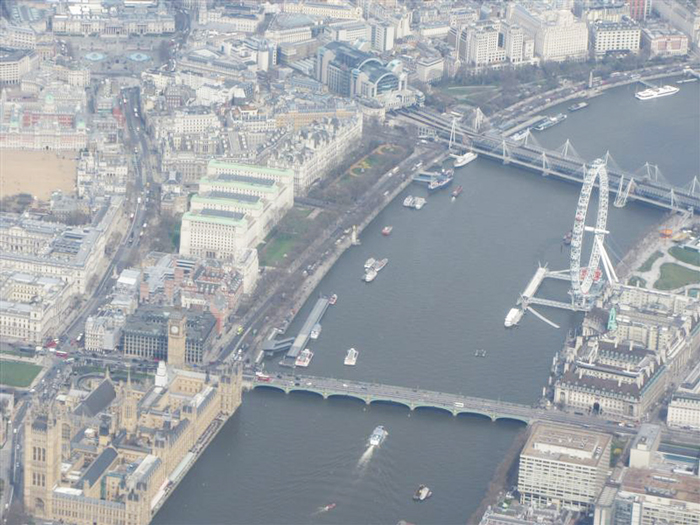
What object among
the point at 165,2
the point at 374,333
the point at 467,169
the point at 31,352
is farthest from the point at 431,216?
the point at 165,2

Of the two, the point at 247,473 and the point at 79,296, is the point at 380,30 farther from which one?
the point at 247,473

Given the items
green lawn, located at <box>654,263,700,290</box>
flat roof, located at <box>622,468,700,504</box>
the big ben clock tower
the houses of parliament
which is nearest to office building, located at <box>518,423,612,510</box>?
flat roof, located at <box>622,468,700,504</box>

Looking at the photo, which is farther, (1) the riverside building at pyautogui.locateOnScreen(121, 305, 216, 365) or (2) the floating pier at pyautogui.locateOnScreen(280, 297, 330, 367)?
(2) the floating pier at pyautogui.locateOnScreen(280, 297, 330, 367)

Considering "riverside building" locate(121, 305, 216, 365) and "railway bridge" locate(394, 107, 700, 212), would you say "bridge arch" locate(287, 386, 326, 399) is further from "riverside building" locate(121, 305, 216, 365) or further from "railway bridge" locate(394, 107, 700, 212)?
"railway bridge" locate(394, 107, 700, 212)

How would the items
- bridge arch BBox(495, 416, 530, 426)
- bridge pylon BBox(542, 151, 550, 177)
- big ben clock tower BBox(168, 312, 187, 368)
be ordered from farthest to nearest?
bridge pylon BBox(542, 151, 550, 177), big ben clock tower BBox(168, 312, 187, 368), bridge arch BBox(495, 416, 530, 426)

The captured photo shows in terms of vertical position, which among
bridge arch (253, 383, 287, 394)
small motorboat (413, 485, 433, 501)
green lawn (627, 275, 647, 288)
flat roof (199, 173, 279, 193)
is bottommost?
small motorboat (413, 485, 433, 501)

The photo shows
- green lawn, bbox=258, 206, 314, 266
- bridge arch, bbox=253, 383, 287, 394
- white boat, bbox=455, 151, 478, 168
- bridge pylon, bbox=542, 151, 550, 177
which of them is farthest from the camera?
white boat, bbox=455, 151, 478, 168

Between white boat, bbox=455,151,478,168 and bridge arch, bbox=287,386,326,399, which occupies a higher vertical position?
white boat, bbox=455,151,478,168

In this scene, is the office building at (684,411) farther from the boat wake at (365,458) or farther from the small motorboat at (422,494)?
the boat wake at (365,458)

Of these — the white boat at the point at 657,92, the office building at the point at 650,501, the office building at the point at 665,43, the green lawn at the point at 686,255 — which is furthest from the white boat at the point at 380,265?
the office building at the point at 665,43
